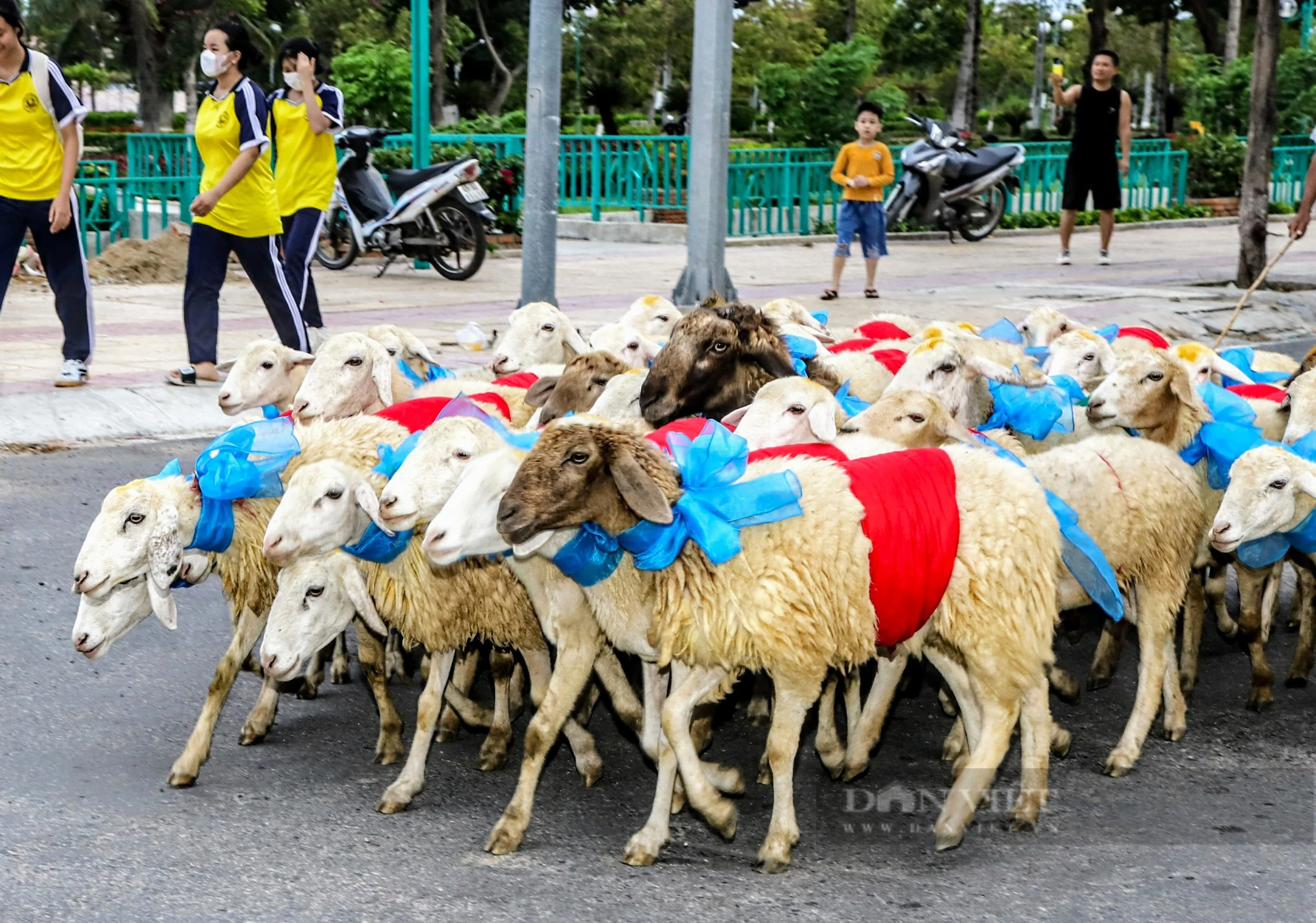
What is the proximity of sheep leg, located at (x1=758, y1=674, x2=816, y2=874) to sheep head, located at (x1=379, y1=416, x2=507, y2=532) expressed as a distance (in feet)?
3.24

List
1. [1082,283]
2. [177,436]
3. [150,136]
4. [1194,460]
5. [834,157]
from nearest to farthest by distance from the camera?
[1194,460] < [177,436] < [1082,283] < [150,136] < [834,157]

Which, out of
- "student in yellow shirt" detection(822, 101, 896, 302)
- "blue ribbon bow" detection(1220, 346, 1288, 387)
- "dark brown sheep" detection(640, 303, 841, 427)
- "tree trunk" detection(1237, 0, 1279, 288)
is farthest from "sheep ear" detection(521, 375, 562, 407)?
"tree trunk" detection(1237, 0, 1279, 288)

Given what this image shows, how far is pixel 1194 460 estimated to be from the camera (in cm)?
535

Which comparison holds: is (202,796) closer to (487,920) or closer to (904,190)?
(487,920)

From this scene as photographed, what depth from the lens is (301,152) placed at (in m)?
Answer: 10.1

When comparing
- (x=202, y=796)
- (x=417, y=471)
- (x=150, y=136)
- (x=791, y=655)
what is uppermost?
(x=150, y=136)

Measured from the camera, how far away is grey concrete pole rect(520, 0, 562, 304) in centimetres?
1071

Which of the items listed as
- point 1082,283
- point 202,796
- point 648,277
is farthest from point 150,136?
point 202,796

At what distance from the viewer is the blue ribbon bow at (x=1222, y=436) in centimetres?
517

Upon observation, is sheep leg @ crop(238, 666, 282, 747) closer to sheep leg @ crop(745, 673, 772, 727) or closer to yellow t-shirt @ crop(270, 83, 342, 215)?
sheep leg @ crop(745, 673, 772, 727)

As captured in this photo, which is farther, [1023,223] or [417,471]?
[1023,223]

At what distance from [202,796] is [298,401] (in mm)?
1608

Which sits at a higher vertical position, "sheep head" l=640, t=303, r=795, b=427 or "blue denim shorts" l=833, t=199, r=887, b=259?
"blue denim shorts" l=833, t=199, r=887, b=259

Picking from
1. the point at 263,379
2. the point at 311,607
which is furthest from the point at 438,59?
the point at 311,607
